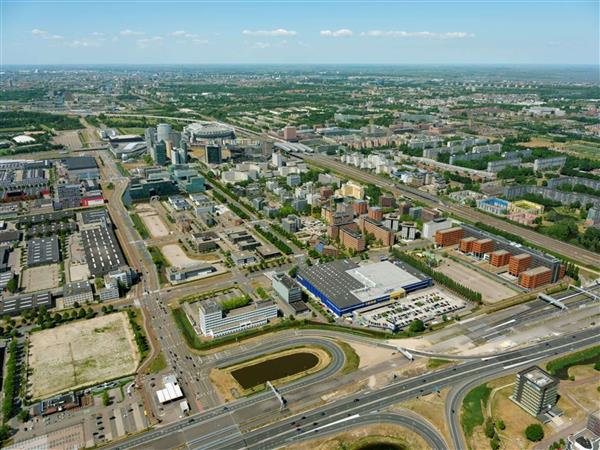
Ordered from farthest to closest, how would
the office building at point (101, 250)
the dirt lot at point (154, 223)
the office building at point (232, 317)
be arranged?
the dirt lot at point (154, 223) < the office building at point (101, 250) < the office building at point (232, 317)

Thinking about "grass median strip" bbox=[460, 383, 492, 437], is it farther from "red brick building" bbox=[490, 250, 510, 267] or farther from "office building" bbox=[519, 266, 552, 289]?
"red brick building" bbox=[490, 250, 510, 267]

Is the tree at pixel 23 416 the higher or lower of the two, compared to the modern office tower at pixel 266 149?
lower

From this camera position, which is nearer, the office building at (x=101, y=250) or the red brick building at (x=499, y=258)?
the office building at (x=101, y=250)

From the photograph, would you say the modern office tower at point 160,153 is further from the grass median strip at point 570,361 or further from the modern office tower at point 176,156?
the grass median strip at point 570,361

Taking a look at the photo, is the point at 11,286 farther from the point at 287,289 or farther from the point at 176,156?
the point at 176,156

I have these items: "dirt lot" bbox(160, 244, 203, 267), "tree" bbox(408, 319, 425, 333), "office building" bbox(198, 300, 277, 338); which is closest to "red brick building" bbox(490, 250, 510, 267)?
"tree" bbox(408, 319, 425, 333)

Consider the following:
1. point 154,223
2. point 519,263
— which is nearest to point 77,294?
point 154,223

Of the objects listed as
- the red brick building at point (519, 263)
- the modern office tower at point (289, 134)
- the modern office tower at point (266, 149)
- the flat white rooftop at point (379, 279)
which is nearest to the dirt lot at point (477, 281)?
the red brick building at point (519, 263)
